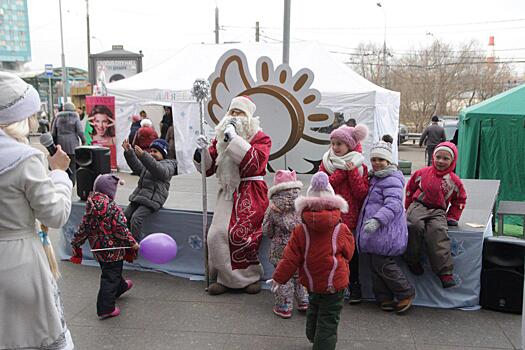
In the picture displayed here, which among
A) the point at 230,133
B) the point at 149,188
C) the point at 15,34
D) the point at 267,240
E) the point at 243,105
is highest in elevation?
the point at 15,34

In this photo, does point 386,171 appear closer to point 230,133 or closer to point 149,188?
point 230,133

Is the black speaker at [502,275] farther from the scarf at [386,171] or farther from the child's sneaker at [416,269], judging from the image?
the scarf at [386,171]

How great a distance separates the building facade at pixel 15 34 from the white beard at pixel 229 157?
211 ft

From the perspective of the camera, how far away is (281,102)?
7328mm

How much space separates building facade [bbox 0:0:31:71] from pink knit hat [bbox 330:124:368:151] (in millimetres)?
65189

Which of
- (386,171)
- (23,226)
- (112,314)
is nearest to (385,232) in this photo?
(386,171)

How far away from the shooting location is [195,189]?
6867 millimetres

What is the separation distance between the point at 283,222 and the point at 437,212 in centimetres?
143

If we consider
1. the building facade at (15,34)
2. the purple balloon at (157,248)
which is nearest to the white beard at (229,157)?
the purple balloon at (157,248)

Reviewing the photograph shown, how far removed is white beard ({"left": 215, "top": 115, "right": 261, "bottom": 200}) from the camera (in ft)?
16.1

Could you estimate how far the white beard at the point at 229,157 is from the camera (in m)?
4.91

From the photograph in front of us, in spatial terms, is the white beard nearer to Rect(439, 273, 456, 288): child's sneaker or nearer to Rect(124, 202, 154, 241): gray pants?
Rect(124, 202, 154, 241): gray pants

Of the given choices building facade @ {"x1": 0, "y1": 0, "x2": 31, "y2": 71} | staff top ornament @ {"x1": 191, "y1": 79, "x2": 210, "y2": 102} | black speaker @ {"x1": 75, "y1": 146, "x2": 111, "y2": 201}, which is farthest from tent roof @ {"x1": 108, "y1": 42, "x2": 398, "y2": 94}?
building facade @ {"x1": 0, "y1": 0, "x2": 31, "y2": 71}

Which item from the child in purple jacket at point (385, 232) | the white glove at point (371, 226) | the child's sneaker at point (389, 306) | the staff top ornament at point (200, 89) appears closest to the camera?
the white glove at point (371, 226)
